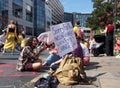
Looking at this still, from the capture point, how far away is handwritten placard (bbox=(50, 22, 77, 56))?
973 cm

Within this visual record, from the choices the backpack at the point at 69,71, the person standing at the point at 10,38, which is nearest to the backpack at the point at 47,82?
the backpack at the point at 69,71

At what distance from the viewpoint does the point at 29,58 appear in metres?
11.9

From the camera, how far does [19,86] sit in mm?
8984

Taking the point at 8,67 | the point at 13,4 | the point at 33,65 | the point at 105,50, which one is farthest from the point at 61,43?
the point at 13,4

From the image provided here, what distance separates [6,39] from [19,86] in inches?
482

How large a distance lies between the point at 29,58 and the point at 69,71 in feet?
9.94

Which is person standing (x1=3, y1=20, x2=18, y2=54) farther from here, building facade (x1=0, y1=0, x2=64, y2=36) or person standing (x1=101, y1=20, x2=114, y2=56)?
building facade (x1=0, y1=0, x2=64, y2=36)

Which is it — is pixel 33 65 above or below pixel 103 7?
below

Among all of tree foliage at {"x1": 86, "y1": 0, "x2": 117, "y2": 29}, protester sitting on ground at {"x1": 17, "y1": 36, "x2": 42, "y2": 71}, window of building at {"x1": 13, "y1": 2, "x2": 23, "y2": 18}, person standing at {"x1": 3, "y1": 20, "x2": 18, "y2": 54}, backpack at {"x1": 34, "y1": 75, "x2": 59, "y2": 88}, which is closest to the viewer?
backpack at {"x1": 34, "y1": 75, "x2": 59, "y2": 88}

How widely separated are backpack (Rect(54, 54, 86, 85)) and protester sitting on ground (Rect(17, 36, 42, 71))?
2.46 m

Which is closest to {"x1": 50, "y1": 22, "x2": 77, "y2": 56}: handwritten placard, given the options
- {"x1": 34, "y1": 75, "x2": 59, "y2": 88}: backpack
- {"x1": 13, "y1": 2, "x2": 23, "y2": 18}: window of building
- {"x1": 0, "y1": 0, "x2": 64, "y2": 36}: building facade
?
{"x1": 34, "y1": 75, "x2": 59, "y2": 88}: backpack

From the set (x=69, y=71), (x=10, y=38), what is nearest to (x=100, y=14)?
(x=10, y=38)

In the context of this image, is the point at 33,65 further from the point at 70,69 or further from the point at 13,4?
the point at 13,4

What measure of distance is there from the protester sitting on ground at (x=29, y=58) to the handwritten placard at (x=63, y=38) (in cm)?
174
